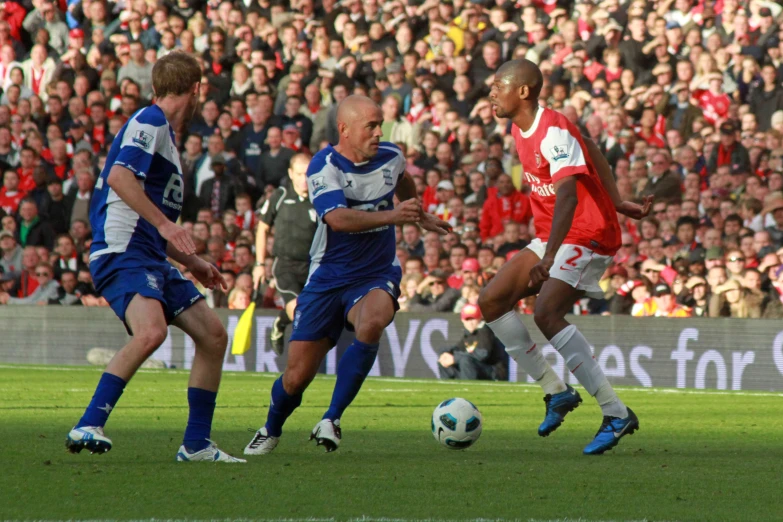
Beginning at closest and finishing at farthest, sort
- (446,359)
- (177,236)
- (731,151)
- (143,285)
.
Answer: (177,236) < (143,285) < (446,359) < (731,151)

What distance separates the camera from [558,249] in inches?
311

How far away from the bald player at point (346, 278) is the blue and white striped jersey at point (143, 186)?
0.92 m

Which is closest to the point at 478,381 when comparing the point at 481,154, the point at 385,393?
the point at 385,393

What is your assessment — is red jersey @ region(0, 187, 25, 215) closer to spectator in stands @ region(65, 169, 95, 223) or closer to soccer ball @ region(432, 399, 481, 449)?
spectator in stands @ region(65, 169, 95, 223)

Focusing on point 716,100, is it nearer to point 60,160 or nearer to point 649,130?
point 649,130

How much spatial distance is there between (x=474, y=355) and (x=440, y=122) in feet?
18.3

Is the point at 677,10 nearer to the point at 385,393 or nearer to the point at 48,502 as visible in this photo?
the point at 385,393

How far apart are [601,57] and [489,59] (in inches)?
64.1

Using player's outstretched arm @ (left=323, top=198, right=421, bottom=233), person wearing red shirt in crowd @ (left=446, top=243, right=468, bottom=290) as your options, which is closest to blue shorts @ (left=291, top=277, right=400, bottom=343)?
player's outstretched arm @ (left=323, top=198, right=421, bottom=233)

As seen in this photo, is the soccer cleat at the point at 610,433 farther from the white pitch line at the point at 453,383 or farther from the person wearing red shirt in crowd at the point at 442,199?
the person wearing red shirt in crowd at the point at 442,199

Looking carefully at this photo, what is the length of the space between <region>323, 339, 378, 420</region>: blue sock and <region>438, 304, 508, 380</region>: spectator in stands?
773 cm

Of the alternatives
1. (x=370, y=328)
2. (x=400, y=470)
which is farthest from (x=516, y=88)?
(x=400, y=470)

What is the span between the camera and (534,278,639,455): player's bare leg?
7852mm

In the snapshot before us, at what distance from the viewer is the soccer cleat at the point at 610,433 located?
764 centimetres
